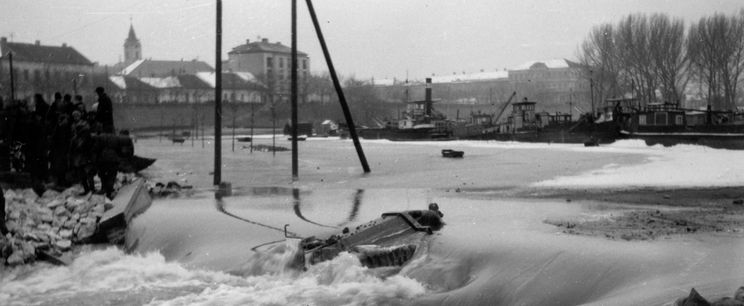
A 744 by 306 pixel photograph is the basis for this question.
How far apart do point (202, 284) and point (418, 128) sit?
56.4 metres

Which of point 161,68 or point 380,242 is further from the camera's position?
point 161,68

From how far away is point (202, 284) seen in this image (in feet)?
34.8

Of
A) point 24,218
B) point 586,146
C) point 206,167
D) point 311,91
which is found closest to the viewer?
point 24,218

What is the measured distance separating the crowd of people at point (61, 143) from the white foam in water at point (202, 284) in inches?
199

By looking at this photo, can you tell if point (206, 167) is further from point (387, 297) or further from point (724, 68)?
point (724, 68)

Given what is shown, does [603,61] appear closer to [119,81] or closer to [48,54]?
[48,54]

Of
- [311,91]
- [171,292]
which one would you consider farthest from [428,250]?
[311,91]

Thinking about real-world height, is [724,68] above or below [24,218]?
above

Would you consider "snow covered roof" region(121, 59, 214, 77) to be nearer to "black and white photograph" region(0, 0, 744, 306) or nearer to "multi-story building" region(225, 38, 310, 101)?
"multi-story building" region(225, 38, 310, 101)

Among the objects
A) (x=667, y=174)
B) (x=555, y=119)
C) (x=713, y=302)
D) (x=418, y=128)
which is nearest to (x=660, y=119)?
A: (x=555, y=119)

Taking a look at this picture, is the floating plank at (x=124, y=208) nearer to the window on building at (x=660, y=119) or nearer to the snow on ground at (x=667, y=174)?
the snow on ground at (x=667, y=174)

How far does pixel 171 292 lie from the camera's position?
33.9 ft

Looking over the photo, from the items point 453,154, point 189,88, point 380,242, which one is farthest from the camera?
point 189,88

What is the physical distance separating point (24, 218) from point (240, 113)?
8754 cm
